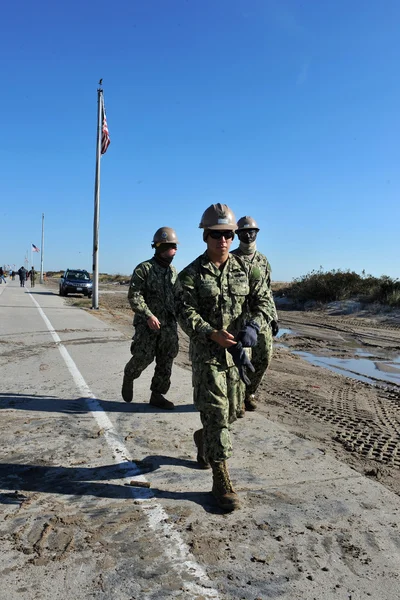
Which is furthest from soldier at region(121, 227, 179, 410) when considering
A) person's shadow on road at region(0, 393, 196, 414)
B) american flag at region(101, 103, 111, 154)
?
american flag at region(101, 103, 111, 154)

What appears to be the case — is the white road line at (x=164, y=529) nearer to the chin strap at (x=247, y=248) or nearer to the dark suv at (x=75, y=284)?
the chin strap at (x=247, y=248)

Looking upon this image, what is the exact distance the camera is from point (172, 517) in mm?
3244

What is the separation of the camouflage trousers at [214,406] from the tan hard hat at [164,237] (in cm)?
239

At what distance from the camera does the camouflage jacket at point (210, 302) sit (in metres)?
3.62

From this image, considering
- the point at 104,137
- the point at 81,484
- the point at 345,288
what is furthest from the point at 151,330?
the point at 345,288

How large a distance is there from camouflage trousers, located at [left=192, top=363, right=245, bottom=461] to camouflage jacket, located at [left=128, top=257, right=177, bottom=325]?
223 centimetres

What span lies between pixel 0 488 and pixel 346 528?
240 cm

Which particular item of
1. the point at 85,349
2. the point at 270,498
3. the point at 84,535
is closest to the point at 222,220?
the point at 270,498

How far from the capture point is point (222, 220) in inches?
145

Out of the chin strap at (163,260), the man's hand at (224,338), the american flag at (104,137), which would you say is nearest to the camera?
the man's hand at (224,338)

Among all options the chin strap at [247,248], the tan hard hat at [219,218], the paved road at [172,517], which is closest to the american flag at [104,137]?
the chin strap at [247,248]

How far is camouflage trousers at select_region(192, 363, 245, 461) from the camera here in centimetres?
346

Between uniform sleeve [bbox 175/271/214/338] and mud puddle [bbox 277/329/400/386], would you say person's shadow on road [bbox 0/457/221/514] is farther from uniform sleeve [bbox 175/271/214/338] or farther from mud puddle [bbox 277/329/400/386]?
mud puddle [bbox 277/329/400/386]

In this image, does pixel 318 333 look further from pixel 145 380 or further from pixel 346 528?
pixel 346 528
